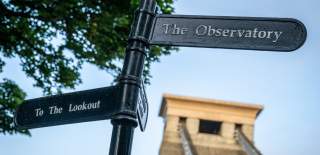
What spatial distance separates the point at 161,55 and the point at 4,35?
137 inches

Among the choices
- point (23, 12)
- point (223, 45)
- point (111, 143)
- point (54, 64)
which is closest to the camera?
point (111, 143)

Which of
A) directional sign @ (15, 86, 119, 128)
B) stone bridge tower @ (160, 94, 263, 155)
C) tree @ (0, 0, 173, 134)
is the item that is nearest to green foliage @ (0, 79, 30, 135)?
tree @ (0, 0, 173, 134)

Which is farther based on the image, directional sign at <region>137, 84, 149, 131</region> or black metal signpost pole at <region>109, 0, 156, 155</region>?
directional sign at <region>137, 84, 149, 131</region>

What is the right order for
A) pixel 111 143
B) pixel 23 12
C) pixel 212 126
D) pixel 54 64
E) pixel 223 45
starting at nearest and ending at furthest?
pixel 111 143 < pixel 223 45 < pixel 23 12 < pixel 54 64 < pixel 212 126

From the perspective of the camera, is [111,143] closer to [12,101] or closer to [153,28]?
[153,28]

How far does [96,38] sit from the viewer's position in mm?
10352

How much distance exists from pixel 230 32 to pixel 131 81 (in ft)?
2.75

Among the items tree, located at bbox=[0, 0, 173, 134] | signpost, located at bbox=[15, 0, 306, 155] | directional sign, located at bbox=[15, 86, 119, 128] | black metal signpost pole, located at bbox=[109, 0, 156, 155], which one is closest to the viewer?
black metal signpost pole, located at bbox=[109, 0, 156, 155]

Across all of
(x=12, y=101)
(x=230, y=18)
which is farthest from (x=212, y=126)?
(x=230, y=18)

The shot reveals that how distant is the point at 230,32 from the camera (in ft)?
11.3

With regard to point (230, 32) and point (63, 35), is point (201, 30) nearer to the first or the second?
point (230, 32)

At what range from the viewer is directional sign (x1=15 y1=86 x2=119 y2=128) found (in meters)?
3.30

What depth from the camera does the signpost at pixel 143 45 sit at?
3174 millimetres

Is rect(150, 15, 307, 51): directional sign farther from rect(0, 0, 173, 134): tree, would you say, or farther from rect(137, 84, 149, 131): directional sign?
rect(0, 0, 173, 134): tree
